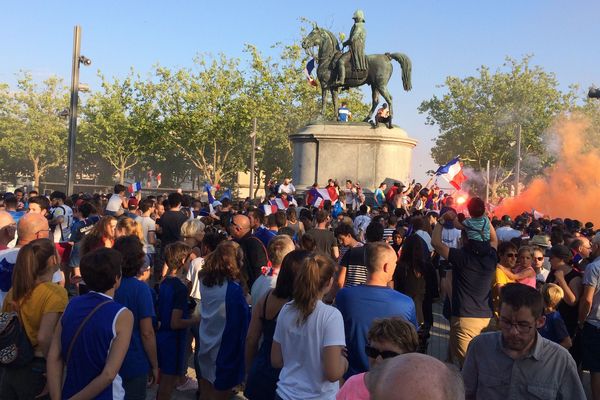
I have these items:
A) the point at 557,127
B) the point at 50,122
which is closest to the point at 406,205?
the point at 557,127

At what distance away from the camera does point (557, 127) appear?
5609cm

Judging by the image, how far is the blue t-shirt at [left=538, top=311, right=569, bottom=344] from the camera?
5.24 metres

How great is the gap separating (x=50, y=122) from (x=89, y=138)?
12308 mm

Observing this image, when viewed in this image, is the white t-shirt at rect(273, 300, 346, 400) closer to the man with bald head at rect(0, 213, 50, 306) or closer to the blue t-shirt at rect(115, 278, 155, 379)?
the blue t-shirt at rect(115, 278, 155, 379)

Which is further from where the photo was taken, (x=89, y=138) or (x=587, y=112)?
(x=89, y=138)

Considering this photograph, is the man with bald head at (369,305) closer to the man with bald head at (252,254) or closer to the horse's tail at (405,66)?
the man with bald head at (252,254)

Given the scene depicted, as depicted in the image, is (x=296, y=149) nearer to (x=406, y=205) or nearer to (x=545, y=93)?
(x=406, y=205)

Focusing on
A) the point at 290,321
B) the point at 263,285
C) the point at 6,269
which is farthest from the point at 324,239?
the point at 290,321

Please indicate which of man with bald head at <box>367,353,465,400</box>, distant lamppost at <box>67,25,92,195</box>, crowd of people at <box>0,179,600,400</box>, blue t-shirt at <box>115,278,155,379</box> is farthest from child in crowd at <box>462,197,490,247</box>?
distant lamppost at <box>67,25,92,195</box>

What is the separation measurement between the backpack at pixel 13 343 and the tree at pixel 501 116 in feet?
183

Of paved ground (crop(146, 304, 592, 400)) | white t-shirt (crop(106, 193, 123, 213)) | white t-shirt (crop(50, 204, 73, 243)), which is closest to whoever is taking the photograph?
paved ground (crop(146, 304, 592, 400))

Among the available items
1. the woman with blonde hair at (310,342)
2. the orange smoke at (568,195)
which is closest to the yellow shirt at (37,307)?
the woman with blonde hair at (310,342)

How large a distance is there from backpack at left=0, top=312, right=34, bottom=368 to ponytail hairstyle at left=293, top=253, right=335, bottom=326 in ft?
5.38

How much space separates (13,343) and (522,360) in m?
2.86
